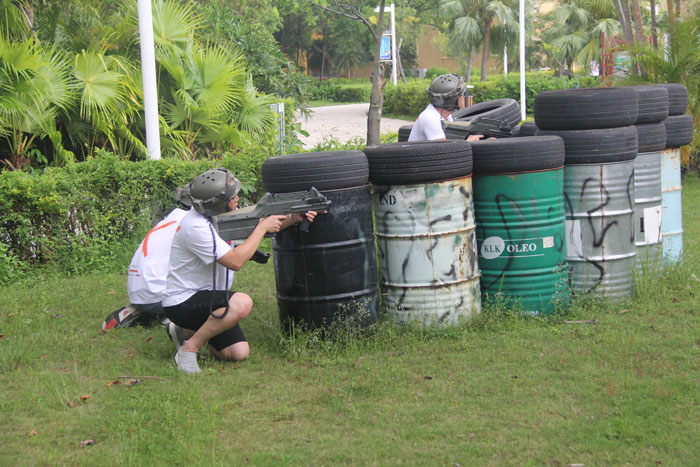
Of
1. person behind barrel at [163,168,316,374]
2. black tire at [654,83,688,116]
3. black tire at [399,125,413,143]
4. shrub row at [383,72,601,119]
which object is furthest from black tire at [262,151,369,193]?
shrub row at [383,72,601,119]

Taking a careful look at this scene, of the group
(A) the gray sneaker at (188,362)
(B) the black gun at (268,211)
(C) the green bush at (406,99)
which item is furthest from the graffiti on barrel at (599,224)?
(C) the green bush at (406,99)

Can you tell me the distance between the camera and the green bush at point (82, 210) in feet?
29.2

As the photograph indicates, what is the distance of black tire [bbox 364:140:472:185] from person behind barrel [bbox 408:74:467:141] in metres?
1.34

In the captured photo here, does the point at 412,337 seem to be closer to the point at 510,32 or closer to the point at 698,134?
the point at 698,134

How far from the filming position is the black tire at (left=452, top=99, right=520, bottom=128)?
8219 mm

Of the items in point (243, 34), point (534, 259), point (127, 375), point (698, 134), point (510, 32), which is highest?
point (510, 32)

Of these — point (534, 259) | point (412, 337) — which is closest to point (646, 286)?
point (534, 259)

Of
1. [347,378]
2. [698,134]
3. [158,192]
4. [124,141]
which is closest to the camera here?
[347,378]

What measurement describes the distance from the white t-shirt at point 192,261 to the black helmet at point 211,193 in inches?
3.2

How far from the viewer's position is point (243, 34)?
56.5 feet

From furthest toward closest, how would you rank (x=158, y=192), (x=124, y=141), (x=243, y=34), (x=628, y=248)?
(x=243, y=34), (x=124, y=141), (x=158, y=192), (x=628, y=248)

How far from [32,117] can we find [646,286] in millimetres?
7707

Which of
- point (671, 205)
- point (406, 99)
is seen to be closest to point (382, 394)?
point (671, 205)

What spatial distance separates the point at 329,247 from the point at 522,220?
1.66 meters
